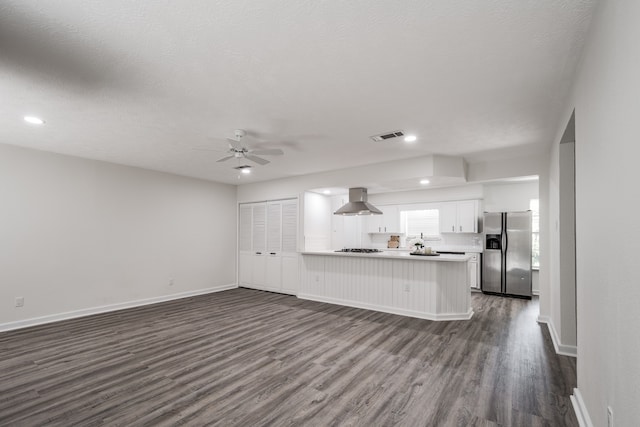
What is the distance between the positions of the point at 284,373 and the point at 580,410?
231cm

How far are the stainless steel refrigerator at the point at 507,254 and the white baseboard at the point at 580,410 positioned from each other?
4.43 m

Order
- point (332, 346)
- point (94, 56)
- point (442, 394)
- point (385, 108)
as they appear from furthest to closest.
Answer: point (332, 346) → point (385, 108) → point (442, 394) → point (94, 56)

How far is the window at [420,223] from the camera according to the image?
25.8 feet

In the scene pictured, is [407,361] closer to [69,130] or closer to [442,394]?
[442,394]

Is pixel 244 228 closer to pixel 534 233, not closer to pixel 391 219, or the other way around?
pixel 391 219

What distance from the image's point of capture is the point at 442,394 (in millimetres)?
2535

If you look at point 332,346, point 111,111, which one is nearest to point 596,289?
point 332,346

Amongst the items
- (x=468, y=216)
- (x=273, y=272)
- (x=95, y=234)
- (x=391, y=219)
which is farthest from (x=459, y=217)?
(x=95, y=234)

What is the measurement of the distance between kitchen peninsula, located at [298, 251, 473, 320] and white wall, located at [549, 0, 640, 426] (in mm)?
2580

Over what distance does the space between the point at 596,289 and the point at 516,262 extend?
529cm

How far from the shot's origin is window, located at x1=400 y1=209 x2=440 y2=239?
7855 mm

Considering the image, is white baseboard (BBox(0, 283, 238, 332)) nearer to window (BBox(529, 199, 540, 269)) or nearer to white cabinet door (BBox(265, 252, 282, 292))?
white cabinet door (BBox(265, 252, 282, 292))

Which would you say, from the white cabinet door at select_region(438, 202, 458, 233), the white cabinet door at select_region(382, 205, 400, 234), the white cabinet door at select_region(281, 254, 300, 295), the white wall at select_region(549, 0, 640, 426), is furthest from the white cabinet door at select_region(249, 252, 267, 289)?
the white wall at select_region(549, 0, 640, 426)

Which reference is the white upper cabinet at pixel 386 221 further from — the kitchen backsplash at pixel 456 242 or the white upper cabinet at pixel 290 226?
the white upper cabinet at pixel 290 226
